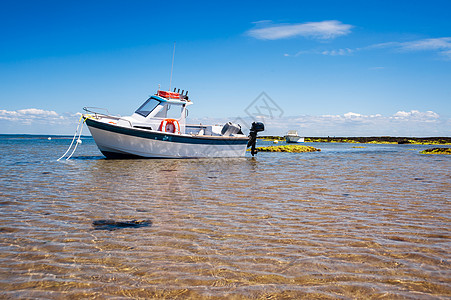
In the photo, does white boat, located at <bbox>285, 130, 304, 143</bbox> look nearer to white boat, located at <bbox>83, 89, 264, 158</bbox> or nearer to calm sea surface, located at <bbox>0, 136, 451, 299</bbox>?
white boat, located at <bbox>83, 89, 264, 158</bbox>

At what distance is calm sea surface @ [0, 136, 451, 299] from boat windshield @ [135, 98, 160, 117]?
43.5ft

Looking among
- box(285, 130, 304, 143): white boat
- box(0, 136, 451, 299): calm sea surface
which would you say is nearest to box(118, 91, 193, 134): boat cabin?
box(0, 136, 451, 299): calm sea surface

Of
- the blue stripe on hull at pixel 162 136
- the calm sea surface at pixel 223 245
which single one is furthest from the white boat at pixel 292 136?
the calm sea surface at pixel 223 245

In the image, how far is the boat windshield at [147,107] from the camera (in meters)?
22.1

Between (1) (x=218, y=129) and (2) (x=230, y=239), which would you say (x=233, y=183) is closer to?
(2) (x=230, y=239)

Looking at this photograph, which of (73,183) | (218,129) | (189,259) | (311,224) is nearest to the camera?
(189,259)

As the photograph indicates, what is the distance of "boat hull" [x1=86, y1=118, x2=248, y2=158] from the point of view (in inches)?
779

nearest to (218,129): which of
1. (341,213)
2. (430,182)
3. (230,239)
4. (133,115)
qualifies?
(133,115)

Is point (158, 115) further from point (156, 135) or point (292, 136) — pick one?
point (292, 136)

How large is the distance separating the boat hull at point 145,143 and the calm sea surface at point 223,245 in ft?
35.1

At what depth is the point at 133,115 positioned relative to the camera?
22.0m

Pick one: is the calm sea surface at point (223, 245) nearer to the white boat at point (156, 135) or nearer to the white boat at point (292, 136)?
the white boat at point (156, 135)

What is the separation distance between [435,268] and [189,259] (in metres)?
3.15

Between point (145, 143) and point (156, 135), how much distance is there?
89cm
